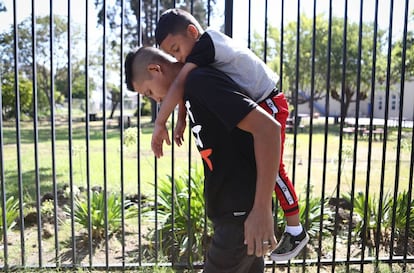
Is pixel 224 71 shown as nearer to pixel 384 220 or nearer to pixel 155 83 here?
pixel 155 83

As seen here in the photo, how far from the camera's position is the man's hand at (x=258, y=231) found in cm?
140

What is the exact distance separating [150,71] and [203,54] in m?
0.23

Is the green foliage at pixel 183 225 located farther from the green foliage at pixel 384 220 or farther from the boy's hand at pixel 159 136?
the boy's hand at pixel 159 136

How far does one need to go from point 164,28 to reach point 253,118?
26.8 inches

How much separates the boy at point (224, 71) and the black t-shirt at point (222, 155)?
0.11m

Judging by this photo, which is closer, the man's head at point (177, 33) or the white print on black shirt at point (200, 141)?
the white print on black shirt at point (200, 141)

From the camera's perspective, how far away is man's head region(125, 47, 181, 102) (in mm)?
1592

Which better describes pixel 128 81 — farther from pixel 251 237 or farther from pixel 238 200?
pixel 251 237

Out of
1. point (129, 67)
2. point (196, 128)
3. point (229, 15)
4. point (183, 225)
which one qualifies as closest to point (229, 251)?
point (196, 128)

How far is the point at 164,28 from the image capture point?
172 centimetres

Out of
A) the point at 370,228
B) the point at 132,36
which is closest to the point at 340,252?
the point at 370,228

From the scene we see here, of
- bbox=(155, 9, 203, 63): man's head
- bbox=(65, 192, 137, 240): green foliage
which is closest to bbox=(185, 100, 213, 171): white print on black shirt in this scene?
bbox=(155, 9, 203, 63): man's head

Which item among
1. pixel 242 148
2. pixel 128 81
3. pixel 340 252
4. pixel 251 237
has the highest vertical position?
pixel 128 81

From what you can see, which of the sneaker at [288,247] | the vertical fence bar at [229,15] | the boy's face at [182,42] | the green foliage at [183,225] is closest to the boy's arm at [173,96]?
the boy's face at [182,42]
